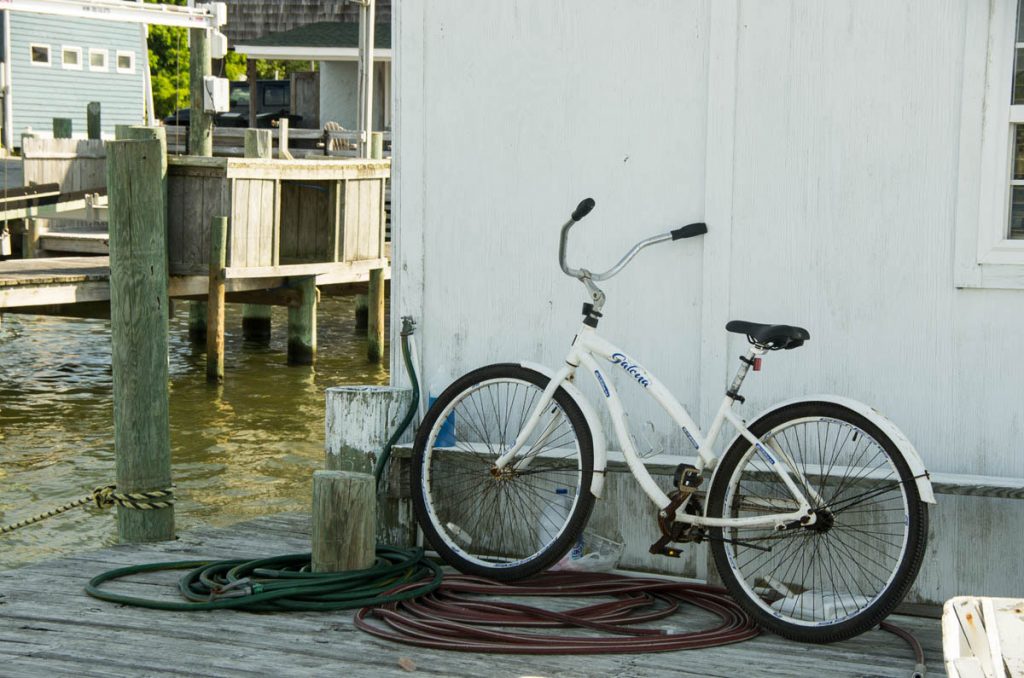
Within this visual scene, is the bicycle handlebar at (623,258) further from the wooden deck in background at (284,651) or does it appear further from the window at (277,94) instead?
the window at (277,94)

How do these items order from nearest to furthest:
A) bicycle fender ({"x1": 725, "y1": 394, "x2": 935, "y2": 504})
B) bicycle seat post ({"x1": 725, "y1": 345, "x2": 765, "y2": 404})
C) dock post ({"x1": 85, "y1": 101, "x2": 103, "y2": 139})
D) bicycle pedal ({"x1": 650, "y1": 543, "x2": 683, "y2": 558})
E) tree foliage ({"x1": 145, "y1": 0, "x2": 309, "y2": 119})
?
bicycle fender ({"x1": 725, "y1": 394, "x2": 935, "y2": 504}) → bicycle seat post ({"x1": 725, "y1": 345, "x2": 765, "y2": 404}) → bicycle pedal ({"x1": 650, "y1": 543, "x2": 683, "y2": 558}) → dock post ({"x1": 85, "y1": 101, "x2": 103, "y2": 139}) → tree foliage ({"x1": 145, "y1": 0, "x2": 309, "y2": 119})

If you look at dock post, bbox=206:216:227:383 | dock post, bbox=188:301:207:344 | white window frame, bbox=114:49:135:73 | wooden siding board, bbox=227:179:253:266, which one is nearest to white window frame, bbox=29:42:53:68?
white window frame, bbox=114:49:135:73

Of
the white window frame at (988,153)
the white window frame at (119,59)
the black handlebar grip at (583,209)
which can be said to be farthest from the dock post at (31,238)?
the white window frame at (119,59)

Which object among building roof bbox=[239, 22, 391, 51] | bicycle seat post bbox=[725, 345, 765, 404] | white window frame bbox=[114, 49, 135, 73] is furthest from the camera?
white window frame bbox=[114, 49, 135, 73]

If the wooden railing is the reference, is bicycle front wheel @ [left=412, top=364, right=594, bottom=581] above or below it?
below

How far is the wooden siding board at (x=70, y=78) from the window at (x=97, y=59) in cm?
11

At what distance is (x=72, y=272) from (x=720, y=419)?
11.2 metres

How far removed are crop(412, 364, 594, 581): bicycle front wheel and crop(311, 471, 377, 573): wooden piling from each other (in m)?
0.29

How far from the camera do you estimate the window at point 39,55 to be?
3562cm

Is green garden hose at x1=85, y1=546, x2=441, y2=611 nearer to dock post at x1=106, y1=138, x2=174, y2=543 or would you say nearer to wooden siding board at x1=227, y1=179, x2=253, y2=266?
dock post at x1=106, y1=138, x2=174, y2=543

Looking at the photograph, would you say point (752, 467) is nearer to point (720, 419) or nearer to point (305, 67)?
point (720, 419)

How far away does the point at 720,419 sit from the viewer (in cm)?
516

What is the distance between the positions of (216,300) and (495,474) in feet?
34.6

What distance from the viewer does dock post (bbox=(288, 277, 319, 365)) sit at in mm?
17234
